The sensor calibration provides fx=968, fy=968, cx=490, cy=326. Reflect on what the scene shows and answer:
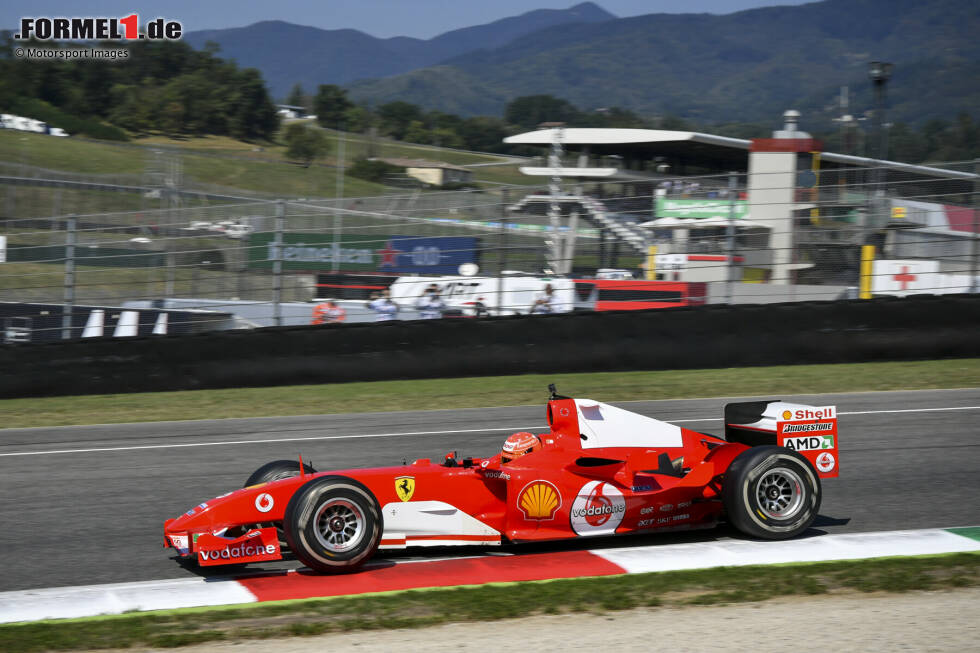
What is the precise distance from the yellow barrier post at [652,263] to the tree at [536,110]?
349 feet

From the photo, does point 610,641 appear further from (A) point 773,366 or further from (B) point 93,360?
(B) point 93,360

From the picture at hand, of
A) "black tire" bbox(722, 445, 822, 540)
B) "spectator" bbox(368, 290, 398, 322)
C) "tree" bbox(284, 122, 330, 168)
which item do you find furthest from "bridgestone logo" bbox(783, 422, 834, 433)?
"tree" bbox(284, 122, 330, 168)

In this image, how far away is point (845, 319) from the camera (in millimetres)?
11750

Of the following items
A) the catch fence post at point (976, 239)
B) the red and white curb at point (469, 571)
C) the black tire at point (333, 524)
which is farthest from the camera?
the catch fence post at point (976, 239)

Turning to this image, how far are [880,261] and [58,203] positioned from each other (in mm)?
23128

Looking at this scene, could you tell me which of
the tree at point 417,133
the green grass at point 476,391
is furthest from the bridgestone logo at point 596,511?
the tree at point 417,133

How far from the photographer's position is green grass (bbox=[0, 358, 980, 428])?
10.6 metres

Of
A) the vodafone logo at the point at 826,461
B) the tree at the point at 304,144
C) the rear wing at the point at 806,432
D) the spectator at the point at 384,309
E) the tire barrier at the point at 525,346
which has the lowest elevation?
the vodafone logo at the point at 826,461

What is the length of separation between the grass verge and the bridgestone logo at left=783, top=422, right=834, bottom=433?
0.95m

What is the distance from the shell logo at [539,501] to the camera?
17.8ft

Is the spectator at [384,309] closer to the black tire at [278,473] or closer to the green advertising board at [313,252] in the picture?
the green advertising board at [313,252]

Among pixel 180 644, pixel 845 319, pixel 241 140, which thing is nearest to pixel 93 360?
pixel 180 644

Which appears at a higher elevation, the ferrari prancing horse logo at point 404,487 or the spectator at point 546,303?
the spectator at point 546,303

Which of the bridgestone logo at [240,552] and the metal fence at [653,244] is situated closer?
the bridgestone logo at [240,552]
